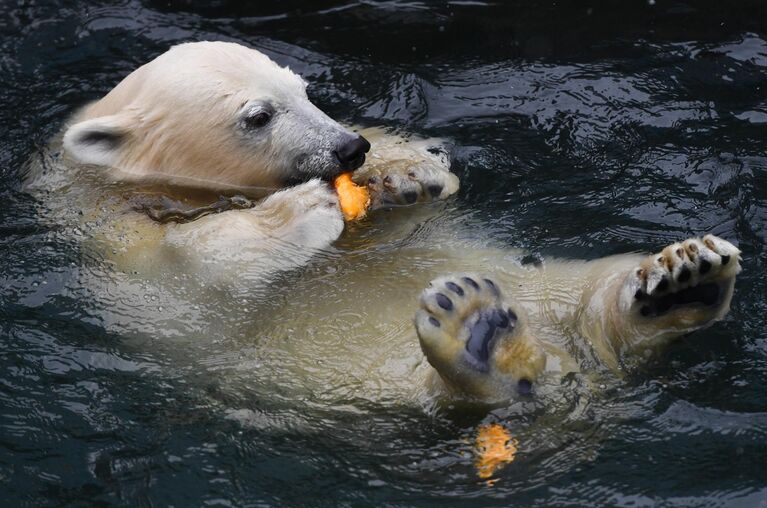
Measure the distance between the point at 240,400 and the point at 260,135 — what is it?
1.45m

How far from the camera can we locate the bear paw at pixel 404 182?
4.52 metres

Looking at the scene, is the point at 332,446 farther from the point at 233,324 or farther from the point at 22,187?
the point at 22,187

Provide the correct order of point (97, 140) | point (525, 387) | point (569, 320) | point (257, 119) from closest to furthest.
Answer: point (525, 387), point (569, 320), point (257, 119), point (97, 140)

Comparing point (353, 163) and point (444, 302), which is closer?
point (444, 302)

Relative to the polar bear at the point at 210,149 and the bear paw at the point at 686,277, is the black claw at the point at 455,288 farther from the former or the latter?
the polar bear at the point at 210,149

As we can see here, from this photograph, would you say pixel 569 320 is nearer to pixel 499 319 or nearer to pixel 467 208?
pixel 499 319

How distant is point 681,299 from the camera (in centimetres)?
345

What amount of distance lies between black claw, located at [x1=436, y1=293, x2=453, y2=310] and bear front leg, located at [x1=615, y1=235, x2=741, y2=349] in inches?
25.9

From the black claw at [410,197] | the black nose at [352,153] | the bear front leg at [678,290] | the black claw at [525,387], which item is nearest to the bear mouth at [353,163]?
the black nose at [352,153]

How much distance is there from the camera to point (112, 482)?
3.27 metres

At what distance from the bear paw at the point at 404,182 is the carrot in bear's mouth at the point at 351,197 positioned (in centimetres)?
6

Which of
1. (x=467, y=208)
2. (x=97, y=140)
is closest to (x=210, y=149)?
(x=97, y=140)

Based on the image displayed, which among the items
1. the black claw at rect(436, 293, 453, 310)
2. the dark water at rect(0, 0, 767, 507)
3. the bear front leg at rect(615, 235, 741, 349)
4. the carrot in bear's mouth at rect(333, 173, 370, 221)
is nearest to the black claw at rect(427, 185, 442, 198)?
the dark water at rect(0, 0, 767, 507)

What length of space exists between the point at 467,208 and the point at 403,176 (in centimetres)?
32
